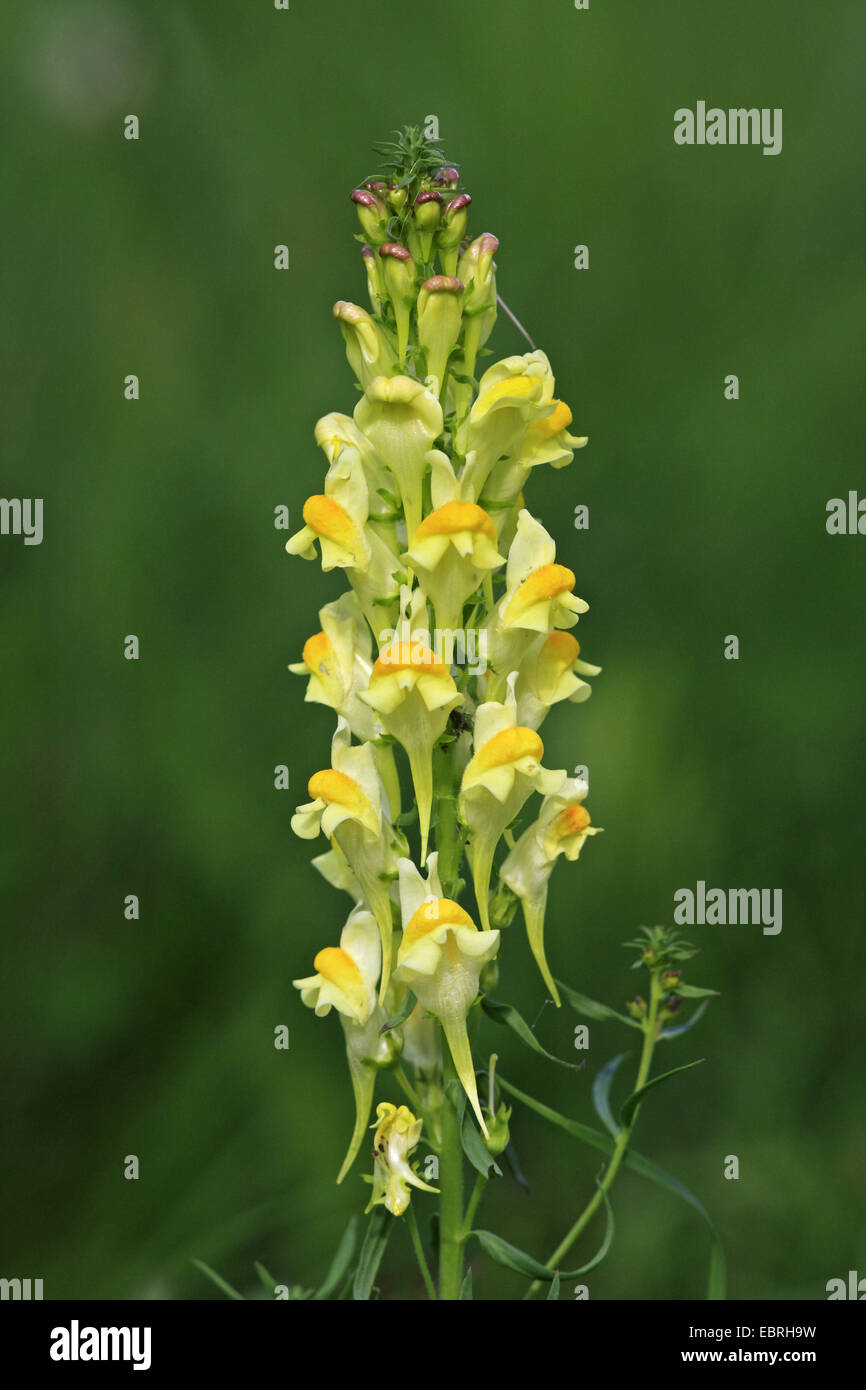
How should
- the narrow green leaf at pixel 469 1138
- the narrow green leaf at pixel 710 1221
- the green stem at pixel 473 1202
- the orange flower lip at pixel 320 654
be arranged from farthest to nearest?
the narrow green leaf at pixel 710 1221 < the orange flower lip at pixel 320 654 < the green stem at pixel 473 1202 < the narrow green leaf at pixel 469 1138

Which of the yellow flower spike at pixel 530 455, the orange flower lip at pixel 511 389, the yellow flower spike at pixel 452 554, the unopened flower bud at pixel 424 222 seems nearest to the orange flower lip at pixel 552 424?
the yellow flower spike at pixel 530 455

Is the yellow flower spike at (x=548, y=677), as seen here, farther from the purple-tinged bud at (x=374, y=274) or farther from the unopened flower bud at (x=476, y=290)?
the purple-tinged bud at (x=374, y=274)

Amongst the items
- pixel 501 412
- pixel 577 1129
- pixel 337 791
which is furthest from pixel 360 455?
pixel 577 1129

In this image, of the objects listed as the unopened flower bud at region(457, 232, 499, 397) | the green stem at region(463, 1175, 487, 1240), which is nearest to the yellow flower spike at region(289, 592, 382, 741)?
the unopened flower bud at region(457, 232, 499, 397)

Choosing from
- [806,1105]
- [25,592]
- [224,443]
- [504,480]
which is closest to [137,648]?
[25,592]

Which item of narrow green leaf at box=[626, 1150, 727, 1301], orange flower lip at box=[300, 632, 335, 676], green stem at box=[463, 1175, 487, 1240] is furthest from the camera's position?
narrow green leaf at box=[626, 1150, 727, 1301]

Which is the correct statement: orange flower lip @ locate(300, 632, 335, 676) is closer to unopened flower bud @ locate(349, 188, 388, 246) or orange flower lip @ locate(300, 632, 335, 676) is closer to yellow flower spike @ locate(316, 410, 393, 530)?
yellow flower spike @ locate(316, 410, 393, 530)

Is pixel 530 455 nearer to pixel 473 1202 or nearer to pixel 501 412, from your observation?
pixel 501 412

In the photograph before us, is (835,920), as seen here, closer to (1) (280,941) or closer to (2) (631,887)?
(2) (631,887)
